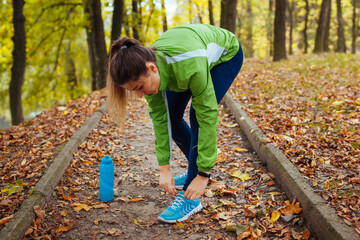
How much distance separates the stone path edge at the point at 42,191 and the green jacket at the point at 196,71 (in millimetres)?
1462

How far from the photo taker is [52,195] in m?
3.26

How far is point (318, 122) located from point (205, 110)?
306 centimetres

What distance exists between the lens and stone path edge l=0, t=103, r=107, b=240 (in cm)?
249

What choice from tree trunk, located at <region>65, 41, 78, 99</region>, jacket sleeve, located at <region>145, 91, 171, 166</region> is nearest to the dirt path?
jacket sleeve, located at <region>145, 91, 171, 166</region>

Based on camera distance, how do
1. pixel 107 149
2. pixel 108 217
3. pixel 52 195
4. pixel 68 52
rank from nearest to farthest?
pixel 108 217, pixel 52 195, pixel 107 149, pixel 68 52

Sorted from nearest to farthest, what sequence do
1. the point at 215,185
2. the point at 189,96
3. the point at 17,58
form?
1. the point at 189,96
2. the point at 215,185
3. the point at 17,58

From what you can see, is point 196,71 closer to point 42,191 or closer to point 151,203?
point 151,203

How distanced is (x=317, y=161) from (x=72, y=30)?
37.7 ft

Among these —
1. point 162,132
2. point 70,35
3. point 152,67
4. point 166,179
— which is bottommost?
point 166,179

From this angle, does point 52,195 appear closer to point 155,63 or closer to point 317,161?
point 155,63

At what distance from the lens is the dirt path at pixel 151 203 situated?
276 cm

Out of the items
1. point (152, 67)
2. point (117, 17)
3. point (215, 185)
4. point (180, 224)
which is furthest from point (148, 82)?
point (117, 17)

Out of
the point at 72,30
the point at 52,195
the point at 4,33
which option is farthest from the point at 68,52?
the point at 52,195

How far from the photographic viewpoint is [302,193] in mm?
2752
